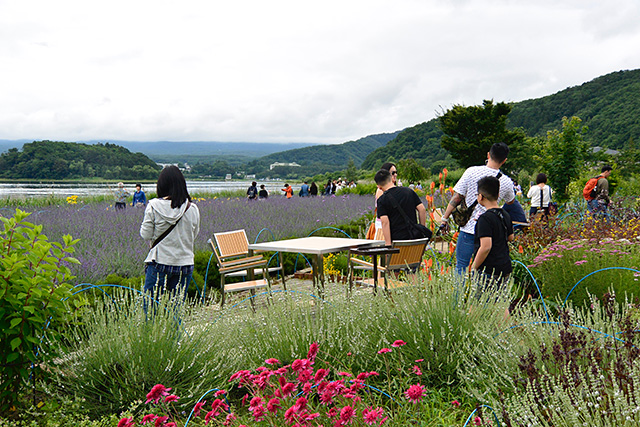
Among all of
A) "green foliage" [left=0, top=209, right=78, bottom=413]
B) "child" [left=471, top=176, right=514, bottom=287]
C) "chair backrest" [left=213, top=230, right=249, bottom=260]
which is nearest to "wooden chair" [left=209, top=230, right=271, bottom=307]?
"chair backrest" [left=213, top=230, right=249, bottom=260]

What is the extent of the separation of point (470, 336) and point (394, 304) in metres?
0.53

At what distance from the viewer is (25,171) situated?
5006cm

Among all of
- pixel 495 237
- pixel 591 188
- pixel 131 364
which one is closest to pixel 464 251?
pixel 495 237

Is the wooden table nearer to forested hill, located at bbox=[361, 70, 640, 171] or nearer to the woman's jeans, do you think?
the woman's jeans

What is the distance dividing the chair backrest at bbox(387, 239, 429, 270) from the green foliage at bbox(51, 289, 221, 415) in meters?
2.56

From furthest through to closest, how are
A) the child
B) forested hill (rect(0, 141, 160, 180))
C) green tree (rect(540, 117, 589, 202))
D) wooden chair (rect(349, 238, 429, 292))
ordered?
forested hill (rect(0, 141, 160, 180)) < green tree (rect(540, 117, 589, 202)) < wooden chair (rect(349, 238, 429, 292)) < the child

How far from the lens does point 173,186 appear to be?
4.19 m

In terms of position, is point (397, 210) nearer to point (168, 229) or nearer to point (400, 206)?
point (400, 206)

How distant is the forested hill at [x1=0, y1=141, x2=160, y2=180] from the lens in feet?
155

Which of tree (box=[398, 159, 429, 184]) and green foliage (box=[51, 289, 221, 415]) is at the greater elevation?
tree (box=[398, 159, 429, 184])

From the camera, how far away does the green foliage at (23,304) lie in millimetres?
2561

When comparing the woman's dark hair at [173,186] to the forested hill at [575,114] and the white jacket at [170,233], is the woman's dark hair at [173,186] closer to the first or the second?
the white jacket at [170,233]

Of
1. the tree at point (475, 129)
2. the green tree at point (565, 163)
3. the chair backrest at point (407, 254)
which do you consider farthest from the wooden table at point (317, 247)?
the tree at point (475, 129)

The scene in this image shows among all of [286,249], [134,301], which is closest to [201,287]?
[286,249]
